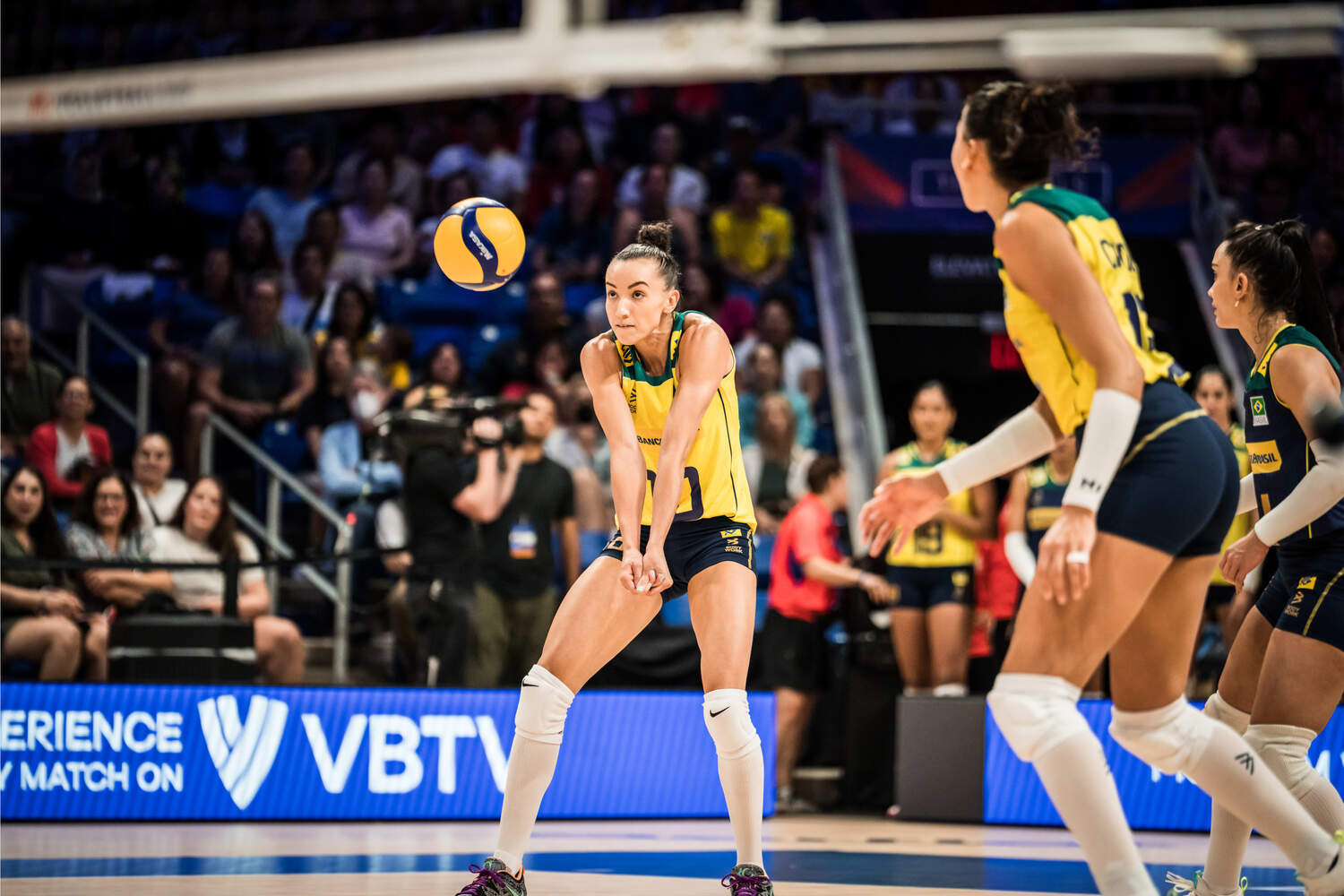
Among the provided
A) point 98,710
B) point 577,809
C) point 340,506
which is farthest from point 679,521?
point 340,506

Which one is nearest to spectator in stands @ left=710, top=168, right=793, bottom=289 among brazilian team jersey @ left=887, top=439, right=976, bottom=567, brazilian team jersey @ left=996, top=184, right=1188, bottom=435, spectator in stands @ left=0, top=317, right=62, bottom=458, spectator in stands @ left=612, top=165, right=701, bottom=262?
spectator in stands @ left=612, top=165, right=701, bottom=262

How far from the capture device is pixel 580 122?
14.3m

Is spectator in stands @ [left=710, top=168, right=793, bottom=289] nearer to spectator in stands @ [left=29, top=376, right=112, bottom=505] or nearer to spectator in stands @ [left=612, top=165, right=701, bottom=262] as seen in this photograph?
spectator in stands @ [left=612, top=165, right=701, bottom=262]

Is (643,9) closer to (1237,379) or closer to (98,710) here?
(1237,379)

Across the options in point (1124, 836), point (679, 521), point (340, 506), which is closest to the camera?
point (1124, 836)

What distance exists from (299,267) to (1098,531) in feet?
32.1

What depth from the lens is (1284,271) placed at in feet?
15.4

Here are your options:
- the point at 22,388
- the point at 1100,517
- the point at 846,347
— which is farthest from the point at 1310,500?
the point at 22,388

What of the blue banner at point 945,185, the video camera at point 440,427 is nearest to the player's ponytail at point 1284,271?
the video camera at point 440,427

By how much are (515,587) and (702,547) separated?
3.99m

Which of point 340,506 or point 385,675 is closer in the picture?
point 385,675

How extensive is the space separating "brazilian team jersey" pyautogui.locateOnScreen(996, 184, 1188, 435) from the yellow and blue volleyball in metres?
2.29

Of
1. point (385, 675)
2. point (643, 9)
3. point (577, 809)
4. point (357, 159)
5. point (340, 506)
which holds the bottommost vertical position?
point (577, 809)

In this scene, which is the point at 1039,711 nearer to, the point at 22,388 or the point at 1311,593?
the point at 1311,593
